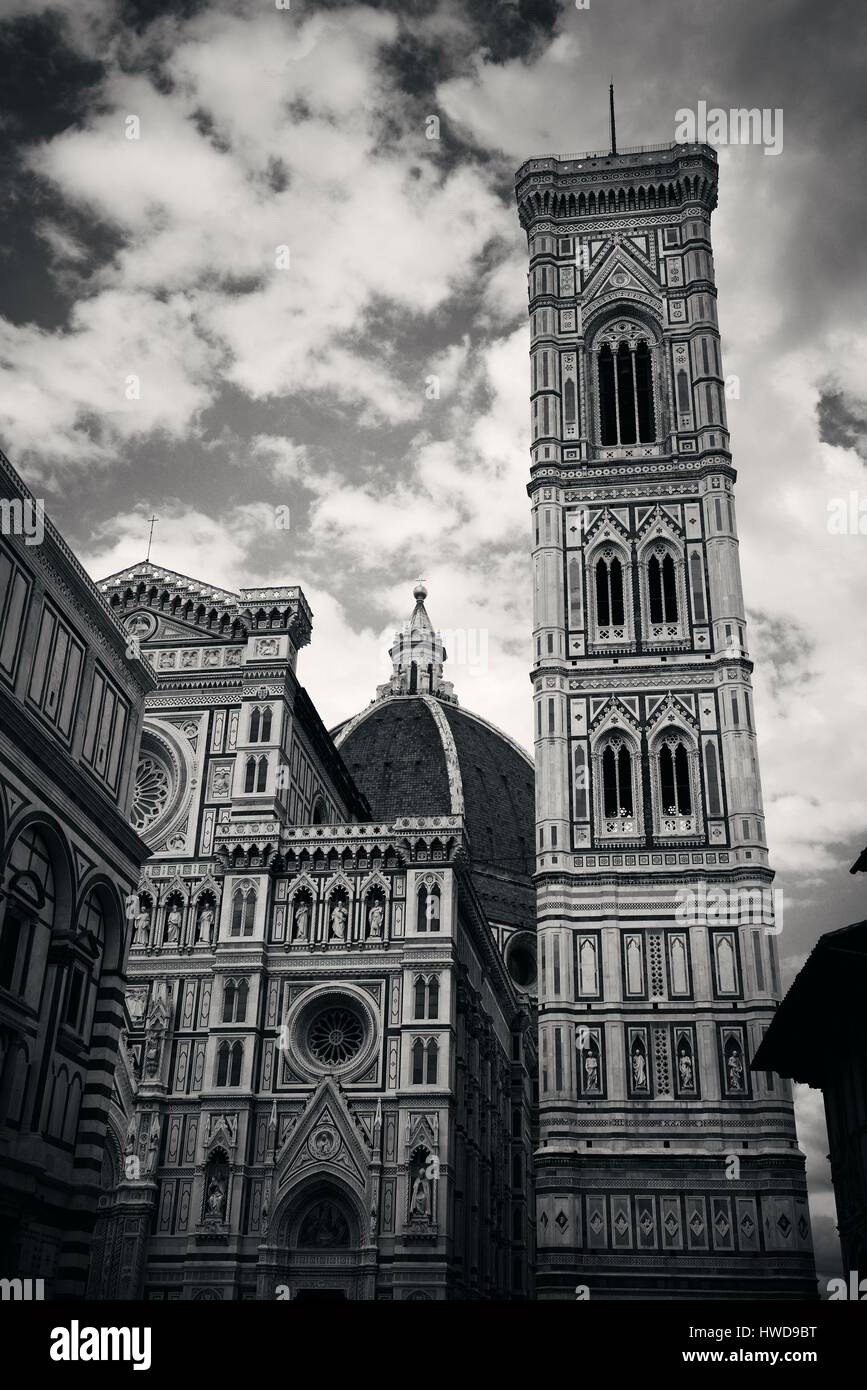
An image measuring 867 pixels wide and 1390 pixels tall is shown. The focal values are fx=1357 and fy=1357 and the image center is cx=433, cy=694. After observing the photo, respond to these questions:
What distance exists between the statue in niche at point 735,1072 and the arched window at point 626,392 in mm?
19793

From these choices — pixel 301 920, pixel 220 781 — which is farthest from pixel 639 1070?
pixel 220 781

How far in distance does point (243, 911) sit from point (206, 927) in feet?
5.00

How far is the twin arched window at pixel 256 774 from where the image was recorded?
4156 centimetres

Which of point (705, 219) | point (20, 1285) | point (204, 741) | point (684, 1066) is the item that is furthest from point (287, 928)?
point (705, 219)

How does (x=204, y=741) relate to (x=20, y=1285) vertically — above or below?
above

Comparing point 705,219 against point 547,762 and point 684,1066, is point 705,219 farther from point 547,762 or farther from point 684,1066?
point 684,1066

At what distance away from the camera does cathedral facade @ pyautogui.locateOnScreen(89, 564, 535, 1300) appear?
3481 centimetres

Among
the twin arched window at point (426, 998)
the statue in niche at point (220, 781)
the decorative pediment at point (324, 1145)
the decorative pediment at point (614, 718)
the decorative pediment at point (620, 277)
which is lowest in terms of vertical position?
the decorative pediment at point (324, 1145)

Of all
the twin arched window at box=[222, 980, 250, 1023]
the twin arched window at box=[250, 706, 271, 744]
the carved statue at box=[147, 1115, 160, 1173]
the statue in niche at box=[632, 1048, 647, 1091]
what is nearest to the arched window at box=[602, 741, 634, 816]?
the statue in niche at box=[632, 1048, 647, 1091]

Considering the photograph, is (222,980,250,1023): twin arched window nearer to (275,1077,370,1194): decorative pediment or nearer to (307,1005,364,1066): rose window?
(307,1005,364,1066): rose window

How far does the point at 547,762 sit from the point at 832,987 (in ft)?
59.2

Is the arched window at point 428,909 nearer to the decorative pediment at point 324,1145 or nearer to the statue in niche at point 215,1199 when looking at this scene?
the decorative pediment at point 324,1145

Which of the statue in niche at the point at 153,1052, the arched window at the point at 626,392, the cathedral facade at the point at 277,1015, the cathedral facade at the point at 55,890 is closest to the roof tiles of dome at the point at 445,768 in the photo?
the cathedral facade at the point at 277,1015
